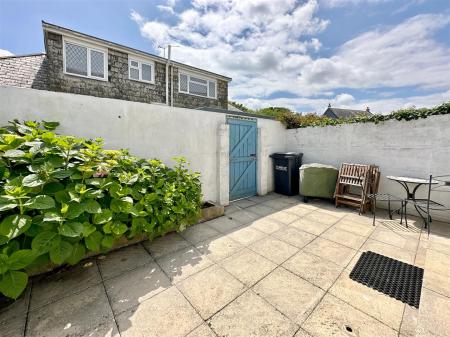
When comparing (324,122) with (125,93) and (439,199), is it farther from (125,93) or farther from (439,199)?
(125,93)

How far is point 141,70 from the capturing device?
28.5ft

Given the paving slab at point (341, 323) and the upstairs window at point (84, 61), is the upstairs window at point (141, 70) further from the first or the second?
the paving slab at point (341, 323)

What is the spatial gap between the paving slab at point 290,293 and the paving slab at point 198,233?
1.25 m

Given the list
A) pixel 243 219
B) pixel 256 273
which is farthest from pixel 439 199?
pixel 256 273

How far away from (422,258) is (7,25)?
29.6 feet

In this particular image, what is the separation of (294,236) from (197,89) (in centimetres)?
965

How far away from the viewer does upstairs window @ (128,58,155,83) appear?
27.6ft

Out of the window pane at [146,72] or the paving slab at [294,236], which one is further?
the window pane at [146,72]

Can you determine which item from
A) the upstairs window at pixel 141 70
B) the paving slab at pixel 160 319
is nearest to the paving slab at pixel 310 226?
the paving slab at pixel 160 319

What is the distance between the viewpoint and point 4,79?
6.55 m

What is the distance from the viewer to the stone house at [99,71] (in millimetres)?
6793

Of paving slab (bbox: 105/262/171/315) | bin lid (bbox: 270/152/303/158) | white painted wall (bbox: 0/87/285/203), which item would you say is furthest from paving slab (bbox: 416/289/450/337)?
bin lid (bbox: 270/152/303/158)

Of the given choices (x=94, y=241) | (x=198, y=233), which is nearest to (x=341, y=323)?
(x=198, y=233)

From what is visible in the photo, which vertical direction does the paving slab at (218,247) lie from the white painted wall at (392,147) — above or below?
below
